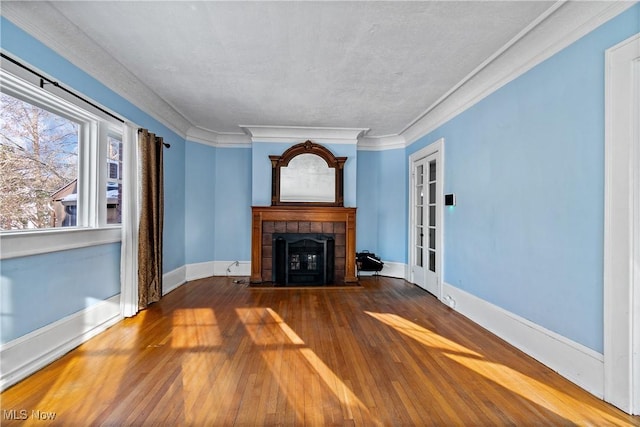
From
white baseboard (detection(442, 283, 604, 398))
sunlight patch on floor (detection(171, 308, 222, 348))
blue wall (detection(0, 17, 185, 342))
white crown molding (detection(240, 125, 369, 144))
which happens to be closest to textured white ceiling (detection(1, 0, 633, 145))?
blue wall (detection(0, 17, 185, 342))

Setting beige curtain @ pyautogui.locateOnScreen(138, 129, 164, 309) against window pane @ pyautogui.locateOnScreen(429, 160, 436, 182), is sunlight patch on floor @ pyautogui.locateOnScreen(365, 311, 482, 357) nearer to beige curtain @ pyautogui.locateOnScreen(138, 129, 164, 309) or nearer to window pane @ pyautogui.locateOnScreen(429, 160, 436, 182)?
window pane @ pyautogui.locateOnScreen(429, 160, 436, 182)

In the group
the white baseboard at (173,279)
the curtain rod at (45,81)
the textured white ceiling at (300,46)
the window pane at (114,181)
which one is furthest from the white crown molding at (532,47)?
the white baseboard at (173,279)

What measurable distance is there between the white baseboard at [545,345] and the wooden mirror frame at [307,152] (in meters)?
2.58

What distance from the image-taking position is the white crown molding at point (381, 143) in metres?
5.38

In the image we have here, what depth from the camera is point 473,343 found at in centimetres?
263

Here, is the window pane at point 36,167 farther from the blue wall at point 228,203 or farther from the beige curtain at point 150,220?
the blue wall at point 228,203

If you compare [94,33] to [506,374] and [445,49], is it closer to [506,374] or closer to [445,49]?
[445,49]

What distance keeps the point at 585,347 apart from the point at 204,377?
8.64ft

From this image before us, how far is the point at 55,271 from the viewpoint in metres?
2.37

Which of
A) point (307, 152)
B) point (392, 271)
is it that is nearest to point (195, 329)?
point (307, 152)

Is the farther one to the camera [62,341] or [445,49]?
[445,49]

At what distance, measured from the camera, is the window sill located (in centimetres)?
196

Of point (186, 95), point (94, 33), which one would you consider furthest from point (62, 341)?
point (186, 95)

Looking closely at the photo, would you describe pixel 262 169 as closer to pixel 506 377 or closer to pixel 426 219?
pixel 426 219
